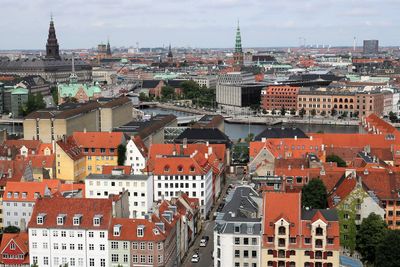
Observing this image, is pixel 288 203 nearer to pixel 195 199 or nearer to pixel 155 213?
pixel 155 213

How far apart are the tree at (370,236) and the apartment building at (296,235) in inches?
153

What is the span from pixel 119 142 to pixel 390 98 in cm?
6336

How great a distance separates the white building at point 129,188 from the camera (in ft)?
121

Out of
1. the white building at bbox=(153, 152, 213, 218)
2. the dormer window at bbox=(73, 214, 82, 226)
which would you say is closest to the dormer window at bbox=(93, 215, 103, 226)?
the dormer window at bbox=(73, 214, 82, 226)

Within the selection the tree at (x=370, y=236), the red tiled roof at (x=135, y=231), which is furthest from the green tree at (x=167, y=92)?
the red tiled roof at (x=135, y=231)

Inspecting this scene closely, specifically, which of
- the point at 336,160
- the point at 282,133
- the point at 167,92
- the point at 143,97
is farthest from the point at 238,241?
the point at 167,92

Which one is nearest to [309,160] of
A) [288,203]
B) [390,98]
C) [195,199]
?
[195,199]

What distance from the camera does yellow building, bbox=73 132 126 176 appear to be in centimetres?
4891

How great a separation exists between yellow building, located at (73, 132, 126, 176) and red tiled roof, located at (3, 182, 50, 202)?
516 inches

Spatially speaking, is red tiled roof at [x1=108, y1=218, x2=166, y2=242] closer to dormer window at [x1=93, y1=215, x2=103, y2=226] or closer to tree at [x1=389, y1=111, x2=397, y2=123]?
dormer window at [x1=93, y1=215, x2=103, y2=226]

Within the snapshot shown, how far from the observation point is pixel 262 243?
2834 cm

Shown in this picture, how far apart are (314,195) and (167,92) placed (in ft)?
312

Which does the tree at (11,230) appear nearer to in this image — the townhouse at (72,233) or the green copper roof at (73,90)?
the townhouse at (72,233)

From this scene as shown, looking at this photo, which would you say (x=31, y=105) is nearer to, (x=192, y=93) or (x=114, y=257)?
(x=192, y=93)
